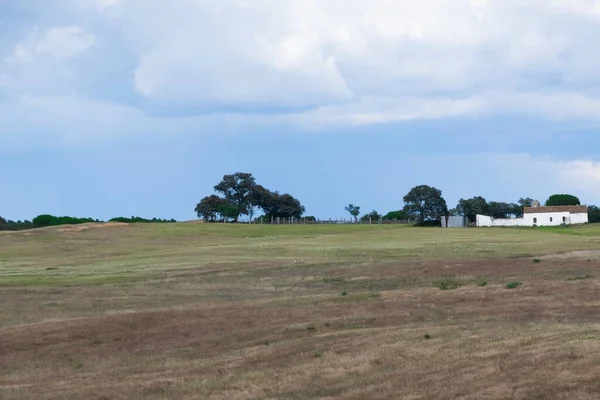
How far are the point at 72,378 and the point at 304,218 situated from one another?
16267 centimetres

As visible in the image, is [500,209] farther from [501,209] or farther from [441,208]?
[441,208]

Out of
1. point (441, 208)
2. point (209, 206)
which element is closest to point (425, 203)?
point (441, 208)

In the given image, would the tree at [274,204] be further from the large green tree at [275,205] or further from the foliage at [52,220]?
the foliage at [52,220]

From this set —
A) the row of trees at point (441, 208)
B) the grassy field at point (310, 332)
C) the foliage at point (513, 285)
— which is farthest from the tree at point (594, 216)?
the foliage at point (513, 285)

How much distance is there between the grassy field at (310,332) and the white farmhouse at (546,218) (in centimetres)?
10436

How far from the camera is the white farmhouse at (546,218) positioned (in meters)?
156

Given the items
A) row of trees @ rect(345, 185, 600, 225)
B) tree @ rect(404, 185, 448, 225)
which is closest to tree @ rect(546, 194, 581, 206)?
row of trees @ rect(345, 185, 600, 225)

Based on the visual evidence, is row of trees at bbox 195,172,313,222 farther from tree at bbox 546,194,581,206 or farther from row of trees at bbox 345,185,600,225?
tree at bbox 546,194,581,206

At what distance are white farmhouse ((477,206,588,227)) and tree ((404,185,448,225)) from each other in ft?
27.3

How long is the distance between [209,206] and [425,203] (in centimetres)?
5051

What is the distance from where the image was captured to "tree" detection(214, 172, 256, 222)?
188875 mm

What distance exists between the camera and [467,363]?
57.6 ft

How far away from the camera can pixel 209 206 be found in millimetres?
185750

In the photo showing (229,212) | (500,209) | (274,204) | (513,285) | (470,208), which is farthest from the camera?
(274,204)
